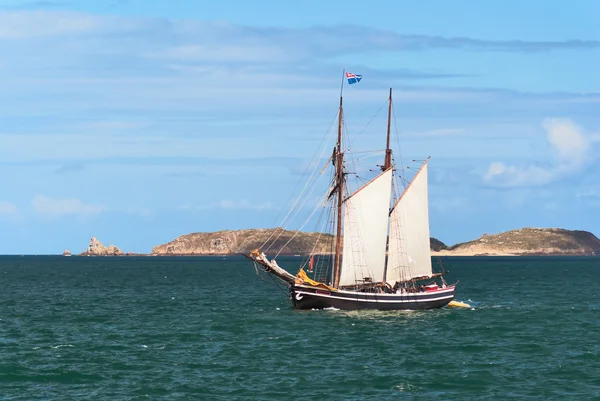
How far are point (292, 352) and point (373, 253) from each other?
29.4m

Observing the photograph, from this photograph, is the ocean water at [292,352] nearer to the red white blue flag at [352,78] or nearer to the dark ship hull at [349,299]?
the dark ship hull at [349,299]

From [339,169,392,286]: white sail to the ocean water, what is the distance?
15.9 ft

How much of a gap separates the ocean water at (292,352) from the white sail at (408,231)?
544 centimetres

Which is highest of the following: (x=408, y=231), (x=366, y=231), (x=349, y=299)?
(x=408, y=231)

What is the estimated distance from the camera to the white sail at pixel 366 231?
3499 inches

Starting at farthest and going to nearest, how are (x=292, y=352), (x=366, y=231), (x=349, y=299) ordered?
(x=366, y=231) → (x=349, y=299) → (x=292, y=352)

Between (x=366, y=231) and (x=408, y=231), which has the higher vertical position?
(x=408, y=231)

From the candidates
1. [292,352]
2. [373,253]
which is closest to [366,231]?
[373,253]

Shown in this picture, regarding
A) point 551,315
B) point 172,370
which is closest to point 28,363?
point 172,370

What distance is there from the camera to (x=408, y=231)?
9262 centimetres

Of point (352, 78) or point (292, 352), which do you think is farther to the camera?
point (352, 78)

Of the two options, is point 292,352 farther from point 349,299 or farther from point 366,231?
point 366,231

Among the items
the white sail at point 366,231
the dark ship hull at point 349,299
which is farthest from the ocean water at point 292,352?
the white sail at point 366,231

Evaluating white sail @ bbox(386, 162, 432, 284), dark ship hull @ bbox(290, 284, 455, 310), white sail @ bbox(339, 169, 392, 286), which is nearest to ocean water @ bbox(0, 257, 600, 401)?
dark ship hull @ bbox(290, 284, 455, 310)
